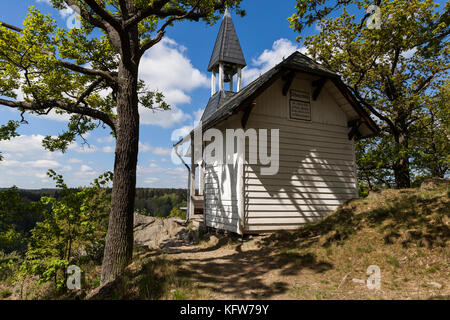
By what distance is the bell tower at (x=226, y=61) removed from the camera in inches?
695

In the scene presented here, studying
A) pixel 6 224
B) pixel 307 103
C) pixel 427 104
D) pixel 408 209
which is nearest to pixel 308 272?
pixel 408 209

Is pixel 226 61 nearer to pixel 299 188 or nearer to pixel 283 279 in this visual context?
pixel 299 188

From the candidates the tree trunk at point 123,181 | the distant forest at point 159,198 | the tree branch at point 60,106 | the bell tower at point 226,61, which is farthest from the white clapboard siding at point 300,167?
the distant forest at point 159,198

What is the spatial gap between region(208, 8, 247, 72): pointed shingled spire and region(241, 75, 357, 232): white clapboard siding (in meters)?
8.74

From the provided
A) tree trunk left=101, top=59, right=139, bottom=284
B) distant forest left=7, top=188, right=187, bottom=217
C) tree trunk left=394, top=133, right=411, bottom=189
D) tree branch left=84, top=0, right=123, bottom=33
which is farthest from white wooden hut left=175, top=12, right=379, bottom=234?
distant forest left=7, top=188, right=187, bottom=217

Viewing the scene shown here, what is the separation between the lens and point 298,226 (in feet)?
31.1

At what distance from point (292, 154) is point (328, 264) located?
4761 mm

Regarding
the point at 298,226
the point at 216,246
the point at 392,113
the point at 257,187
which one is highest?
the point at 392,113

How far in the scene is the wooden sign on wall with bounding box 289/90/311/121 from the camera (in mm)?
10102

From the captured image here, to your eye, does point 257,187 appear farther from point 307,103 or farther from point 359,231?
point 307,103

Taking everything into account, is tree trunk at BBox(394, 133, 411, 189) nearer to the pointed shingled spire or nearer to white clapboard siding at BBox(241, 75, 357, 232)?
white clapboard siding at BBox(241, 75, 357, 232)

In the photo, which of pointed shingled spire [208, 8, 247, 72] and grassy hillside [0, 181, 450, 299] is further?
pointed shingled spire [208, 8, 247, 72]

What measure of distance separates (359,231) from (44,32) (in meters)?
12.3

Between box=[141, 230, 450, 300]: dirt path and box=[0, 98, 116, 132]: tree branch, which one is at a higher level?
box=[0, 98, 116, 132]: tree branch
